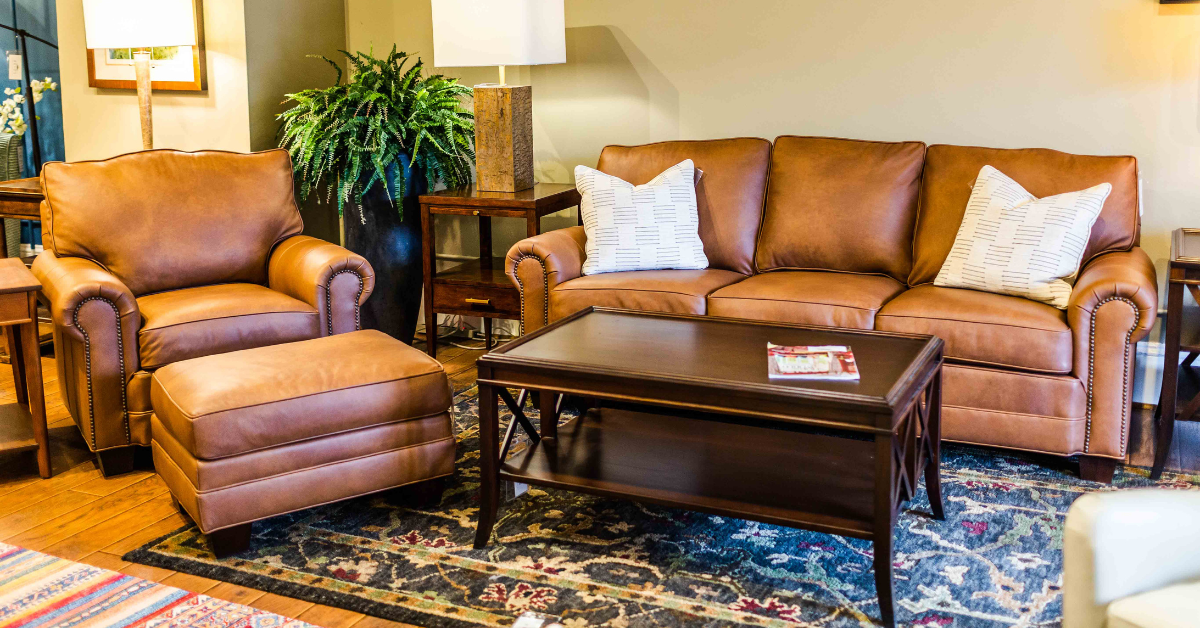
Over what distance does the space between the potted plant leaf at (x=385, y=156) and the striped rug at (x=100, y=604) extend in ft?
6.00

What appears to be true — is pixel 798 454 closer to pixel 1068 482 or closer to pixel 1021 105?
pixel 1068 482

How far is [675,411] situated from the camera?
3.45 meters

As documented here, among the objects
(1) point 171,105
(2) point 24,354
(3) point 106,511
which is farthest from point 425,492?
(1) point 171,105

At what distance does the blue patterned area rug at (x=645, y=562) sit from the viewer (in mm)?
2219

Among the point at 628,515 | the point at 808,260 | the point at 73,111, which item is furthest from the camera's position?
the point at 73,111

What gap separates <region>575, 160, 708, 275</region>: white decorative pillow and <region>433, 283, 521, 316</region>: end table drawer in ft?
1.40

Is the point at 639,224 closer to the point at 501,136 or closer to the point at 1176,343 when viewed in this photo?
the point at 501,136

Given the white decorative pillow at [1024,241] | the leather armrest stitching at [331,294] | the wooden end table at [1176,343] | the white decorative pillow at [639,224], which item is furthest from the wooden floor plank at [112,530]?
the wooden end table at [1176,343]

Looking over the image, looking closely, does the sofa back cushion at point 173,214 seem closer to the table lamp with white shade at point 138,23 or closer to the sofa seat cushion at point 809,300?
the table lamp with white shade at point 138,23

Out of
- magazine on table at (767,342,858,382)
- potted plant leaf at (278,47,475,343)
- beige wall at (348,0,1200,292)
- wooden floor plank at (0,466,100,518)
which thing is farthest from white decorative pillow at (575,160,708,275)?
wooden floor plank at (0,466,100,518)

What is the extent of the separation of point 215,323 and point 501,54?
1501mm

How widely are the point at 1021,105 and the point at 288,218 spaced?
2.75m

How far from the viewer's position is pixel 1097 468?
290 cm

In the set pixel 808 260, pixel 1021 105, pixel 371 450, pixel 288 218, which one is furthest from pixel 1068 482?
pixel 288 218
